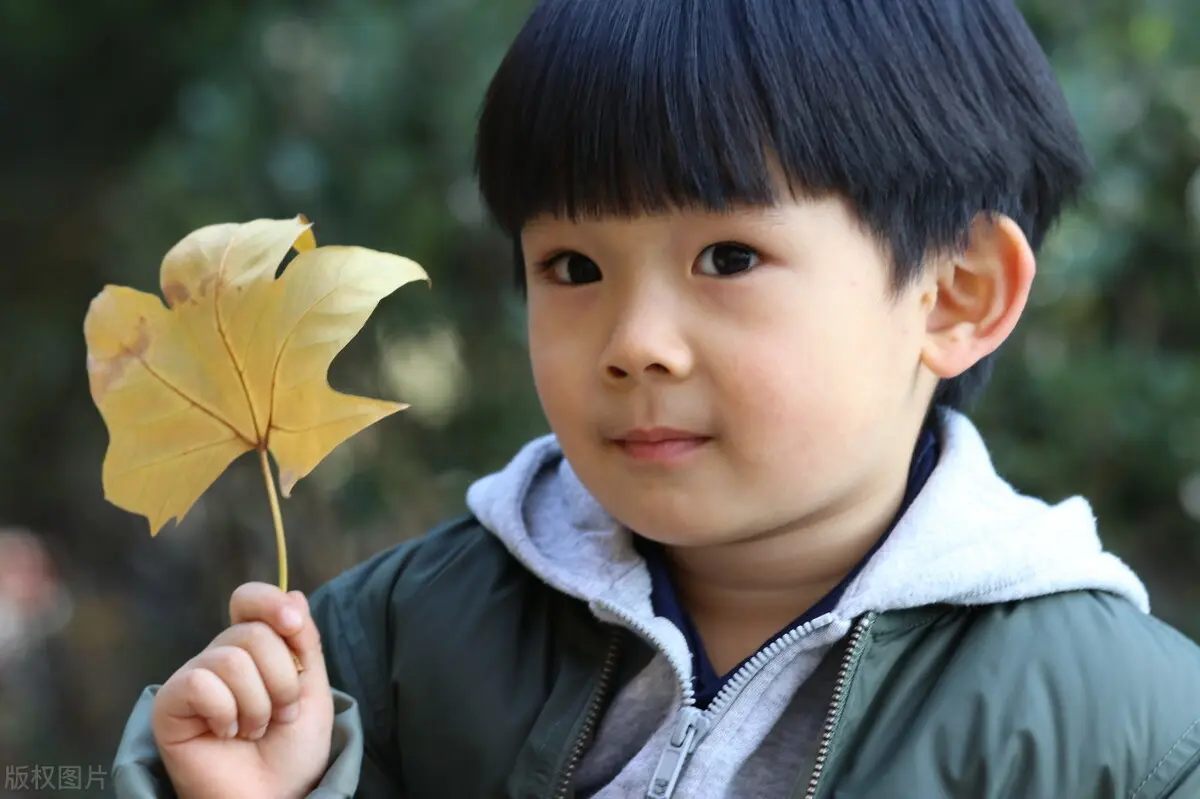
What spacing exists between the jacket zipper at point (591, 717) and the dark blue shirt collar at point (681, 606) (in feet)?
0.15

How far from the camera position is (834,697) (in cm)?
87

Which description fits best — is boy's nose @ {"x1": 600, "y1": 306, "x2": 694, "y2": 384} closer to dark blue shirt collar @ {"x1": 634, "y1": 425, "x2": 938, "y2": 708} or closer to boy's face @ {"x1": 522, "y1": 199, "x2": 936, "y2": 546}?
boy's face @ {"x1": 522, "y1": 199, "x2": 936, "y2": 546}

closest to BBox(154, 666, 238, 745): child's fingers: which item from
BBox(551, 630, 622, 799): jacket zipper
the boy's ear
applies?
BBox(551, 630, 622, 799): jacket zipper

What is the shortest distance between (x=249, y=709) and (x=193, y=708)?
37mm

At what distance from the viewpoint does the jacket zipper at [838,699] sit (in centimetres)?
85

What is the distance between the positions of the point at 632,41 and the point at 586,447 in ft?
0.90

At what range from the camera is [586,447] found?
3.02 ft

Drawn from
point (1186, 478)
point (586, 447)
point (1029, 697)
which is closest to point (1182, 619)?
point (1186, 478)

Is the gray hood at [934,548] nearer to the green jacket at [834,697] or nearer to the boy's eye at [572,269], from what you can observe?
the green jacket at [834,697]

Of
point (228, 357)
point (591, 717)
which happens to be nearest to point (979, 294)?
point (591, 717)

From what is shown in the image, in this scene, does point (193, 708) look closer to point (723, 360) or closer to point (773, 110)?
point (723, 360)

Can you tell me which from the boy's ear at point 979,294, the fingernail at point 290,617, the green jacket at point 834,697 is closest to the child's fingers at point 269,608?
the fingernail at point 290,617

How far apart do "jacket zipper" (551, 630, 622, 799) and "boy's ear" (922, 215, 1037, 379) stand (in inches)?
12.3

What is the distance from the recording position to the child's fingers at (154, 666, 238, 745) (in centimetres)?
84
